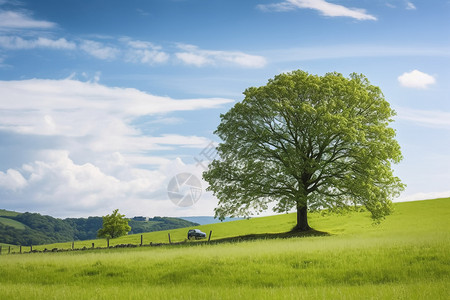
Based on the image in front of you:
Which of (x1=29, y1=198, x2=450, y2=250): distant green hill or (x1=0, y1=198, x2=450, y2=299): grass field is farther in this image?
(x1=29, y1=198, x2=450, y2=250): distant green hill

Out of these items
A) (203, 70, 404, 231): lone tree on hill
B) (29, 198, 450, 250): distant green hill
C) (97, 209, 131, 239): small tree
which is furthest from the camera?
(97, 209, 131, 239): small tree

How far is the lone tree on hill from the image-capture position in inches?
1549

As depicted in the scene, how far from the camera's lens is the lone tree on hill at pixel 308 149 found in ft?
129

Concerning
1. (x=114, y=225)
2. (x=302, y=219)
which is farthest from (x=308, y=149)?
(x=114, y=225)

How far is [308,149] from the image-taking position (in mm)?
41438

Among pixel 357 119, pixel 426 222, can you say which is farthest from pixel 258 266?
Result: pixel 426 222

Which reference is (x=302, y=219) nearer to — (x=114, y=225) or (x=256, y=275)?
(x=256, y=275)

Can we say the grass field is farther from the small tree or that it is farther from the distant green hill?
the small tree

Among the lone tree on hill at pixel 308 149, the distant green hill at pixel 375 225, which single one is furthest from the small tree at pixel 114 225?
the lone tree on hill at pixel 308 149

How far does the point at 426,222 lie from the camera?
50.2m

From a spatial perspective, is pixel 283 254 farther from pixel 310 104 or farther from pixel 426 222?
pixel 426 222

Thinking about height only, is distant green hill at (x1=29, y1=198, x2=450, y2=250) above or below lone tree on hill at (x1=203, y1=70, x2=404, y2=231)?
below

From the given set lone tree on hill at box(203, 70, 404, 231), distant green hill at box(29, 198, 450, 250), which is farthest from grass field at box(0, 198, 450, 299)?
distant green hill at box(29, 198, 450, 250)

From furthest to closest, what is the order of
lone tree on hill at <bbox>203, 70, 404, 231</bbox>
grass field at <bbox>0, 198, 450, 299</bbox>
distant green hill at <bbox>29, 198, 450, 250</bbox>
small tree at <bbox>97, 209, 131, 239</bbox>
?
small tree at <bbox>97, 209, 131, 239</bbox>
distant green hill at <bbox>29, 198, 450, 250</bbox>
lone tree on hill at <bbox>203, 70, 404, 231</bbox>
grass field at <bbox>0, 198, 450, 299</bbox>
